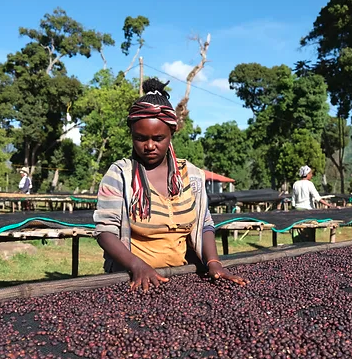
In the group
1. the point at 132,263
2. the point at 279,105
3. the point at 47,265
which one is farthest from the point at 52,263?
the point at 279,105

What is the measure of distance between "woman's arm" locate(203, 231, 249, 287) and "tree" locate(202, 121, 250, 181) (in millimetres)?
29416

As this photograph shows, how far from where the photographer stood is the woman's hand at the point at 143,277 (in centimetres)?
176

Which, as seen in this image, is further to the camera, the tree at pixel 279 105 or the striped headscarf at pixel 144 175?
the tree at pixel 279 105

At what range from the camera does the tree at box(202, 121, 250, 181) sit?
1238 inches

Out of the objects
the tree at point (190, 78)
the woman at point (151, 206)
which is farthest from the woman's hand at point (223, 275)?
the tree at point (190, 78)

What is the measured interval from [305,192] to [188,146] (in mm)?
22487

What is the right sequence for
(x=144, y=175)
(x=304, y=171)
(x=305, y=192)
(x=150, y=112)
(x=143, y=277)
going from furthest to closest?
(x=305, y=192) → (x=304, y=171) → (x=144, y=175) → (x=150, y=112) → (x=143, y=277)

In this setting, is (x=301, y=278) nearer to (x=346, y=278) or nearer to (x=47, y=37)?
(x=346, y=278)

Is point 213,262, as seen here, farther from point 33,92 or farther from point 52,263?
point 33,92

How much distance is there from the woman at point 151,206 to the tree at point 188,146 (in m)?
25.2

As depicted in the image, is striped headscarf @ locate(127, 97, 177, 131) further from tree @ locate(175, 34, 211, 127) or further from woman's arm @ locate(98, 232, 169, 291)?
tree @ locate(175, 34, 211, 127)

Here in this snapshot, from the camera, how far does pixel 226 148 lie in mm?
31906

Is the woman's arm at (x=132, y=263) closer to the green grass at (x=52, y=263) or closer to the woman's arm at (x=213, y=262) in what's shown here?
the woman's arm at (x=213, y=262)

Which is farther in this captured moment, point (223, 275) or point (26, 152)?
point (26, 152)
